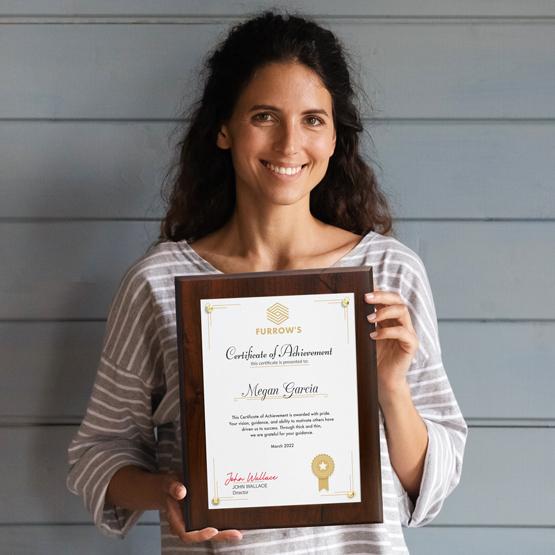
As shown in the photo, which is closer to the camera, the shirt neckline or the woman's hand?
the woman's hand

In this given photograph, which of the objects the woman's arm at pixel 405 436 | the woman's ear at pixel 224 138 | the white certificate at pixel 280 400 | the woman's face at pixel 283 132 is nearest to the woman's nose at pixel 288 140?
the woman's face at pixel 283 132

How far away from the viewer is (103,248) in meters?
1.42

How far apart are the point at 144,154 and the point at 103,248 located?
0.52ft

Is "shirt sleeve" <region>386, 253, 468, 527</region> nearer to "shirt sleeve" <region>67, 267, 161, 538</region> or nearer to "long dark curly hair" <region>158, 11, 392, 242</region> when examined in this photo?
"long dark curly hair" <region>158, 11, 392, 242</region>

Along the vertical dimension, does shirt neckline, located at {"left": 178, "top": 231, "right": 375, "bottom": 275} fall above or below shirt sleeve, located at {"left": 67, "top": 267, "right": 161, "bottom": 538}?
above

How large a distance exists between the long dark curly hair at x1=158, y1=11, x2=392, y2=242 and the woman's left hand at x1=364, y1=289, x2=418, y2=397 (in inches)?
9.7

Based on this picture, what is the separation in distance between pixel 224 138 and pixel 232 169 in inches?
3.8

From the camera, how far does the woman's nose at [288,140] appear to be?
111 centimetres

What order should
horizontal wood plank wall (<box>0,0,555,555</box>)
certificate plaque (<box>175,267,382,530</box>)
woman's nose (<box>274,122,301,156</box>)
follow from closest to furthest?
certificate plaque (<box>175,267,382,530</box>) < woman's nose (<box>274,122,301,156</box>) < horizontal wood plank wall (<box>0,0,555,555</box>)

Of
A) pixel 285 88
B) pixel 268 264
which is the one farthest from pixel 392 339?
pixel 285 88

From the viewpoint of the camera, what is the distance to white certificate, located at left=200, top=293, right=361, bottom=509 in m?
1.00

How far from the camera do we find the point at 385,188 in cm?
141

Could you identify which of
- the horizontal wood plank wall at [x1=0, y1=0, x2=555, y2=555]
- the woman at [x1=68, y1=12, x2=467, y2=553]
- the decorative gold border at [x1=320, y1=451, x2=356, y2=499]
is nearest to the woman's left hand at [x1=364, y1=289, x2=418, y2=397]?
the woman at [x1=68, y1=12, x2=467, y2=553]

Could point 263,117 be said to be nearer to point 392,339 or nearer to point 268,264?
point 268,264
